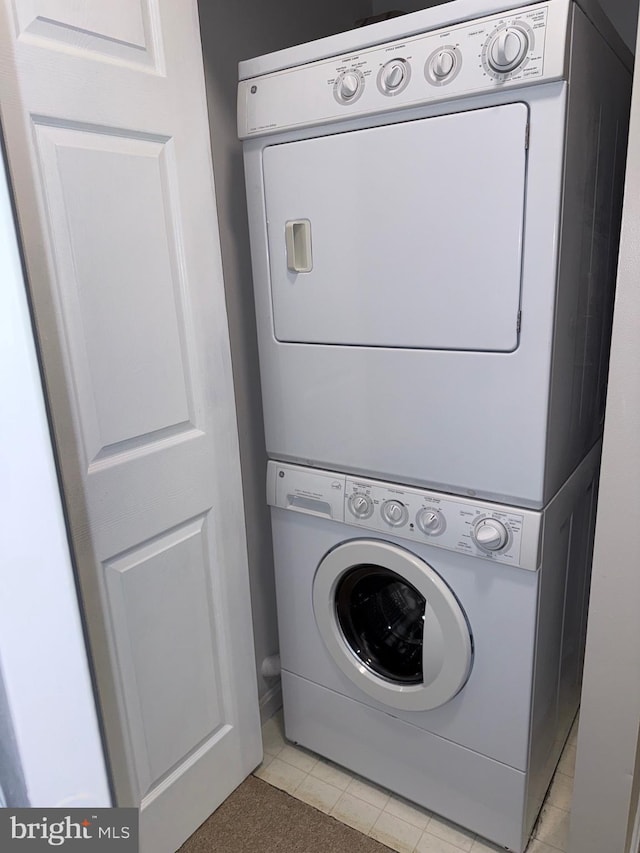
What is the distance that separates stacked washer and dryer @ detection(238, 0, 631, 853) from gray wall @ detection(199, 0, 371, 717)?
0.16m

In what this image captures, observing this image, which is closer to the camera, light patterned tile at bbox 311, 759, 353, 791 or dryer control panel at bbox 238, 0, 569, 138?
dryer control panel at bbox 238, 0, 569, 138

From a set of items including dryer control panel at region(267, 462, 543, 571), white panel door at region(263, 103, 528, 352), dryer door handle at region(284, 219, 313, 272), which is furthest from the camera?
dryer door handle at region(284, 219, 313, 272)

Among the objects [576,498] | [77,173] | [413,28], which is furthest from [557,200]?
[77,173]

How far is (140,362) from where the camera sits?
1.28 meters

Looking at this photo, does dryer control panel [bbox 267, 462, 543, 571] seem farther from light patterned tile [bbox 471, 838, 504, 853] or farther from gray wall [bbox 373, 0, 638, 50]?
gray wall [bbox 373, 0, 638, 50]

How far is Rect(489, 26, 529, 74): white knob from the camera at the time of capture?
3.44 feet

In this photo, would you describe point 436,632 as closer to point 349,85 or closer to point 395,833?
point 395,833

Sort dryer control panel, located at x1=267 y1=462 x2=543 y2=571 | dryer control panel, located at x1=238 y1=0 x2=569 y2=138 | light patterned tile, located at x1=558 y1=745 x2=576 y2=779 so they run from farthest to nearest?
light patterned tile, located at x1=558 y1=745 x2=576 y2=779
dryer control panel, located at x1=267 y1=462 x2=543 y2=571
dryer control panel, located at x1=238 y1=0 x2=569 y2=138

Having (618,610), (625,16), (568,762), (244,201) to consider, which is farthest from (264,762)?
(625,16)

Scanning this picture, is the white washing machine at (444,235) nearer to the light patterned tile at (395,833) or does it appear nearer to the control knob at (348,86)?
the control knob at (348,86)

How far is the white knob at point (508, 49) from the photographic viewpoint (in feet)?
3.44

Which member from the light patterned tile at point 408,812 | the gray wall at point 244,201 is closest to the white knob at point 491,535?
the gray wall at point 244,201

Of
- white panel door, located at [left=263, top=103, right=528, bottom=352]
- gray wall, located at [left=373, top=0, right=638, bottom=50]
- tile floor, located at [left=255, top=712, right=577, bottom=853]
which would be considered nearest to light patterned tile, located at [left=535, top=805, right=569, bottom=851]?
tile floor, located at [left=255, top=712, right=577, bottom=853]

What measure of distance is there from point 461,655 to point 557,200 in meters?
0.96
